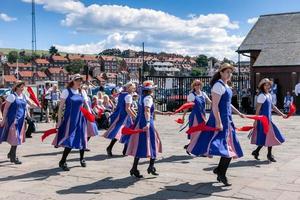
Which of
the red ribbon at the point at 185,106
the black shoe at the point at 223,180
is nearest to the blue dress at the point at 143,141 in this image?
the black shoe at the point at 223,180

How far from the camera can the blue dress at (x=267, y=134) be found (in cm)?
941

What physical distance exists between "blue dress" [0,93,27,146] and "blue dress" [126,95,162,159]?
9.64 ft

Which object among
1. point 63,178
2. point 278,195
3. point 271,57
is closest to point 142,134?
point 63,178

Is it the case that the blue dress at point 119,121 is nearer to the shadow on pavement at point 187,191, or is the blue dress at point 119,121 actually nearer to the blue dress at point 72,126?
the blue dress at point 72,126

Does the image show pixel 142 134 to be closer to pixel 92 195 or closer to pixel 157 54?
pixel 92 195

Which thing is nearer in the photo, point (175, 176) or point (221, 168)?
point (221, 168)

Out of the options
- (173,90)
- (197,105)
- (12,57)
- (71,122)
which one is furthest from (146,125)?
(12,57)

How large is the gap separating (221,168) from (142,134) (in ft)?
4.77

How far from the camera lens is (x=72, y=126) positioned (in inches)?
346

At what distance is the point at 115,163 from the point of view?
962 centimetres

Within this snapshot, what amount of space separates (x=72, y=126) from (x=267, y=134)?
391 cm

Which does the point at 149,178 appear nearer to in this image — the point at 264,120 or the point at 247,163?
the point at 247,163

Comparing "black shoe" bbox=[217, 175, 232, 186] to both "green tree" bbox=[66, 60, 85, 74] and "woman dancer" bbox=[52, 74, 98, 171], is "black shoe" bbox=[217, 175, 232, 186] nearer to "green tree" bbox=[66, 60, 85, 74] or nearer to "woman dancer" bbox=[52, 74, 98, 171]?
"woman dancer" bbox=[52, 74, 98, 171]

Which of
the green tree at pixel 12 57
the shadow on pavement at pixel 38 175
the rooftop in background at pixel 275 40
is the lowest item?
the shadow on pavement at pixel 38 175
